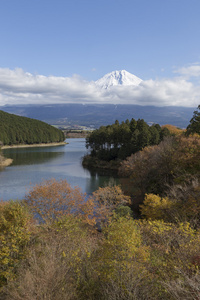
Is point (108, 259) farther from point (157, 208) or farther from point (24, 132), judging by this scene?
point (24, 132)

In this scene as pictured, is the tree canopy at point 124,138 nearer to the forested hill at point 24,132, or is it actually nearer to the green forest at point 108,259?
the green forest at point 108,259

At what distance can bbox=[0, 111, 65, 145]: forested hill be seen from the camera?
99.1m

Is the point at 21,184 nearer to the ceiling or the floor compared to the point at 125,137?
nearer to the floor

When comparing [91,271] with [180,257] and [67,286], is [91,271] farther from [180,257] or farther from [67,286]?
[180,257]

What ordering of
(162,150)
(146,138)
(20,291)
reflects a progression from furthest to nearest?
(146,138), (162,150), (20,291)

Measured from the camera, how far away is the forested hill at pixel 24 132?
325 ft

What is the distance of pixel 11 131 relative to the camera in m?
102

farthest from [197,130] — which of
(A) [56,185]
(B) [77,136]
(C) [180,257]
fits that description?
(B) [77,136]

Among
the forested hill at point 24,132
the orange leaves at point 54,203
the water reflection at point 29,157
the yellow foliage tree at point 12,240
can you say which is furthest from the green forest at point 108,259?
the forested hill at point 24,132

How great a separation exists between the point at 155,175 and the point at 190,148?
4540 millimetres

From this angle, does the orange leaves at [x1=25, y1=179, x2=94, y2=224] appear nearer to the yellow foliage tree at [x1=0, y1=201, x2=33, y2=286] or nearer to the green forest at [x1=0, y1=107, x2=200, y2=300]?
the green forest at [x1=0, y1=107, x2=200, y2=300]

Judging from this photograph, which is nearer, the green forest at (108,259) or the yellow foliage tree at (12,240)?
the green forest at (108,259)

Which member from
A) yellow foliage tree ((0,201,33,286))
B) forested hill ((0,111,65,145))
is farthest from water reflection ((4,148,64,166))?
yellow foliage tree ((0,201,33,286))

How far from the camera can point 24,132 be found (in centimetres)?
10788
